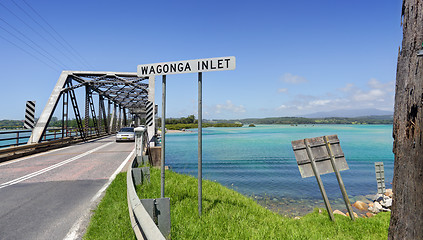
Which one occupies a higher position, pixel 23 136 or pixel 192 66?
pixel 192 66

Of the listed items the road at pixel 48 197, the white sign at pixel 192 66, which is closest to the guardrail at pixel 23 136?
the road at pixel 48 197

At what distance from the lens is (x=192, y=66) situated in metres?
4.35

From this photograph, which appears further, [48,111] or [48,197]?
[48,111]

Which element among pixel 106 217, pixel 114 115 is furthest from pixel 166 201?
pixel 114 115

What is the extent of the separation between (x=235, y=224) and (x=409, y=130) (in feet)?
10.1

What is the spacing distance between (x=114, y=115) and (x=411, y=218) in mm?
53696

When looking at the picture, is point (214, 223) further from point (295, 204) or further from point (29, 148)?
point (29, 148)

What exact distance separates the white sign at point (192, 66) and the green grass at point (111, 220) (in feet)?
9.63

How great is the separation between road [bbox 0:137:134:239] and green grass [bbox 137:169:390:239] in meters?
1.59

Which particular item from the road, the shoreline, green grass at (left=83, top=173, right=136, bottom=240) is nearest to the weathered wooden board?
the shoreline

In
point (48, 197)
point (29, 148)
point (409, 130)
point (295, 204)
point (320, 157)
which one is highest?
point (409, 130)

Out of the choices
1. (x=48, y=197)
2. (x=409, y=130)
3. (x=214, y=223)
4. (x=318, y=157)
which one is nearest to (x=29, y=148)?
(x=48, y=197)

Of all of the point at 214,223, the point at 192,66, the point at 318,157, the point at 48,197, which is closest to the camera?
the point at 214,223

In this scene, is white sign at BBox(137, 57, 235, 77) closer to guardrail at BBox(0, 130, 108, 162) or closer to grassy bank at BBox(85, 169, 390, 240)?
grassy bank at BBox(85, 169, 390, 240)
